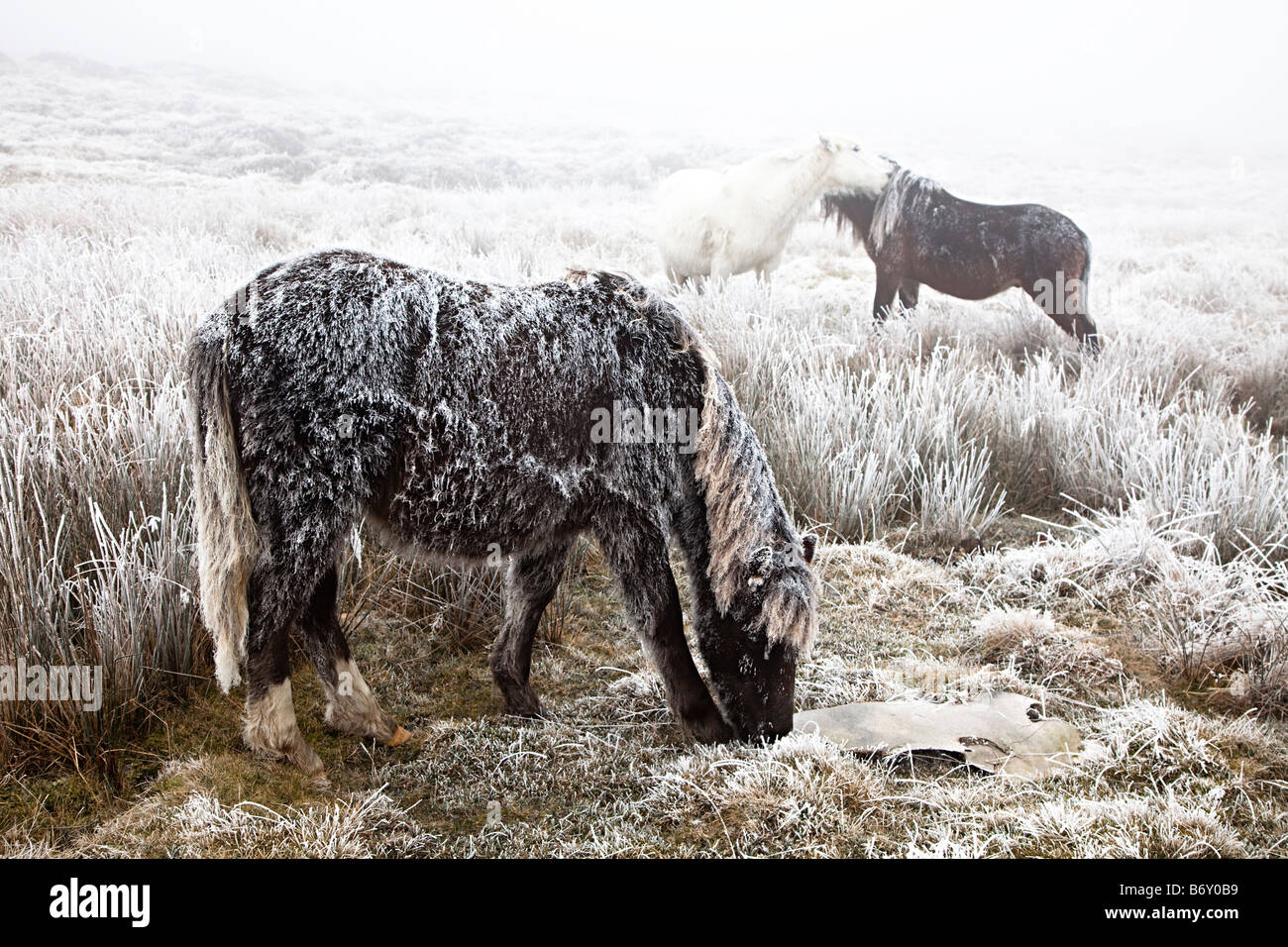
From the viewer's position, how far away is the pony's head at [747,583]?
2.51 m

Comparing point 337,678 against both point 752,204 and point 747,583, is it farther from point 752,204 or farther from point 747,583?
point 752,204

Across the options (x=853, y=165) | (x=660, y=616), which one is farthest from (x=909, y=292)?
(x=660, y=616)

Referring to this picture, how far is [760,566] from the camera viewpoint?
2.51 metres

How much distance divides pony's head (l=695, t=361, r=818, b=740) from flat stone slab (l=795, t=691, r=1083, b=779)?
0.25m

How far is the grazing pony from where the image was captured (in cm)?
468

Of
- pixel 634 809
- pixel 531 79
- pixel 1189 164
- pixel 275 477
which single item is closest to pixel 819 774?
pixel 634 809

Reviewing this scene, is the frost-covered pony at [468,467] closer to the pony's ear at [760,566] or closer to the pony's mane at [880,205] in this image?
the pony's ear at [760,566]

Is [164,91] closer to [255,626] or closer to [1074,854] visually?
[255,626]

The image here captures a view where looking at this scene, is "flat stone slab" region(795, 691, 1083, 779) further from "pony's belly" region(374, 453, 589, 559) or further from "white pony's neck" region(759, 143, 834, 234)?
"white pony's neck" region(759, 143, 834, 234)

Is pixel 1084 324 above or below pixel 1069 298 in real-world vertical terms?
below

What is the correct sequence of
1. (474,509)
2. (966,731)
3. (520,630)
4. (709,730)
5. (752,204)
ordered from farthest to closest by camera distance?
(752,204) < (520,630) < (966,731) < (709,730) < (474,509)

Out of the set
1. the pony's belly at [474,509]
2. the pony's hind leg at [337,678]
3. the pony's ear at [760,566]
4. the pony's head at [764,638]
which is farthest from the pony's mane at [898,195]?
the pony's hind leg at [337,678]

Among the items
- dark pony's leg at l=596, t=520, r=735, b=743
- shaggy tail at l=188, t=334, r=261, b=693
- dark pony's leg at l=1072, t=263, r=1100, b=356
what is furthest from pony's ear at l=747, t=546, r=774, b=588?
dark pony's leg at l=1072, t=263, r=1100, b=356

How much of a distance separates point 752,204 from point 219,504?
378cm
